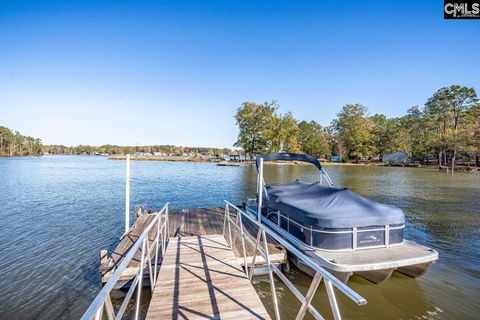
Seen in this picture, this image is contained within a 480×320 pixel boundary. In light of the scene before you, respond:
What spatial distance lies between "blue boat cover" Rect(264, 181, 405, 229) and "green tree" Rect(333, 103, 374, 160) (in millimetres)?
66787

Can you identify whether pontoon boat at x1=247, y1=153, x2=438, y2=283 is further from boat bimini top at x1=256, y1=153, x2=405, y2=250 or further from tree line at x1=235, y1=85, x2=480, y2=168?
tree line at x1=235, y1=85, x2=480, y2=168

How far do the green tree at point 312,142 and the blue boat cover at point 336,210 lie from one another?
228 feet

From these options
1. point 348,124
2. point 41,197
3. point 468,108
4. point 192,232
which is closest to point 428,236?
point 192,232

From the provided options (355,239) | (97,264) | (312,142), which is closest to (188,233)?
(97,264)

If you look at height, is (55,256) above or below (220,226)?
below

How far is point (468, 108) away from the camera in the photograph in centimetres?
5112

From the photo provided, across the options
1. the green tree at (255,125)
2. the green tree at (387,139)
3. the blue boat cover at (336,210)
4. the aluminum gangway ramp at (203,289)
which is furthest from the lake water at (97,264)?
the green tree at (387,139)

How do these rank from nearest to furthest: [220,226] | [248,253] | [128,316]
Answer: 1. [128,316]
2. [248,253]
3. [220,226]

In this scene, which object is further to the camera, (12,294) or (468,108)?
(468,108)

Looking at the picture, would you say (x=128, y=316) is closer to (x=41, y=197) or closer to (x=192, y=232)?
(x=192, y=232)

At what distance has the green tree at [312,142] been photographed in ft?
251

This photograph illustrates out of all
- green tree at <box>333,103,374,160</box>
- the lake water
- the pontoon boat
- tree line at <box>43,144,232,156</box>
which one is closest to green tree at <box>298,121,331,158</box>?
green tree at <box>333,103,374,160</box>

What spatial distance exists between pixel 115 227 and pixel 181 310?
9.55m

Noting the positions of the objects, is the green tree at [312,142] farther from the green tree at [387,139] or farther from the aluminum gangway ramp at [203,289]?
the aluminum gangway ramp at [203,289]
